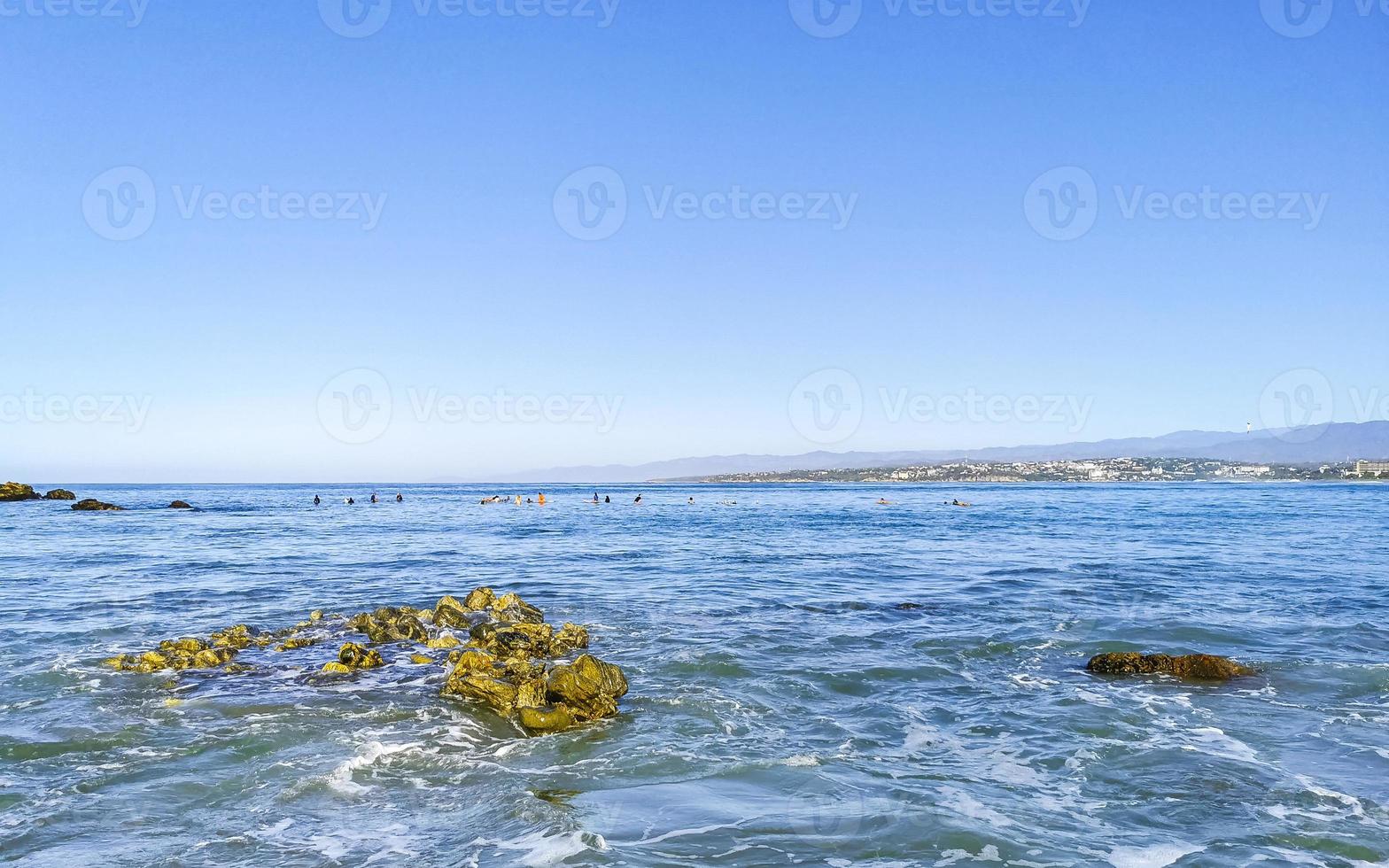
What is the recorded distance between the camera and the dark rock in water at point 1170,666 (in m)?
15.1

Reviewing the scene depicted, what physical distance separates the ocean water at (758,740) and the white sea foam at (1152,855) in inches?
1.9

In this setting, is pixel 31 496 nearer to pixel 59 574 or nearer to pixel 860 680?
pixel 59 574

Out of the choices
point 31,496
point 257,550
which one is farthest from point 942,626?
point 31,496

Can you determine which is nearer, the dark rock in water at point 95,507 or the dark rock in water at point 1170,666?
the dark rock in water at point 1170,666

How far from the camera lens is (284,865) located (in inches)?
313

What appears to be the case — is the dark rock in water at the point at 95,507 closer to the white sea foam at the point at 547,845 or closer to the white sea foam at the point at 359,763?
the white sea foam at the point at 359,763

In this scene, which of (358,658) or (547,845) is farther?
(358,658)

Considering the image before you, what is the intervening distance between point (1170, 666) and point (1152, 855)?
8.55m

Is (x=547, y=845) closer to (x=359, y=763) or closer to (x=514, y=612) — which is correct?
(x=359, y=763)

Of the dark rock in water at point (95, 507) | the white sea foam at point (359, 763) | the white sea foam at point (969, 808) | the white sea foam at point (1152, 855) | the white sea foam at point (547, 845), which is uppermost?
the dark rock in water at point (95, 507)

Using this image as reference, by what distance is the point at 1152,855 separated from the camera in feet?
26.9

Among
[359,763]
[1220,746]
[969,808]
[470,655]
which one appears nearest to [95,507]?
[470,655]

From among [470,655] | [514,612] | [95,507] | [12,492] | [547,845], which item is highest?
[12,492]

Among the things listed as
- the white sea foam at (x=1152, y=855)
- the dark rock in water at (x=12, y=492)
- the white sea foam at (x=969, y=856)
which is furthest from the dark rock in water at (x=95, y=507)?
the white sea foam at (x=1152, y=855)
